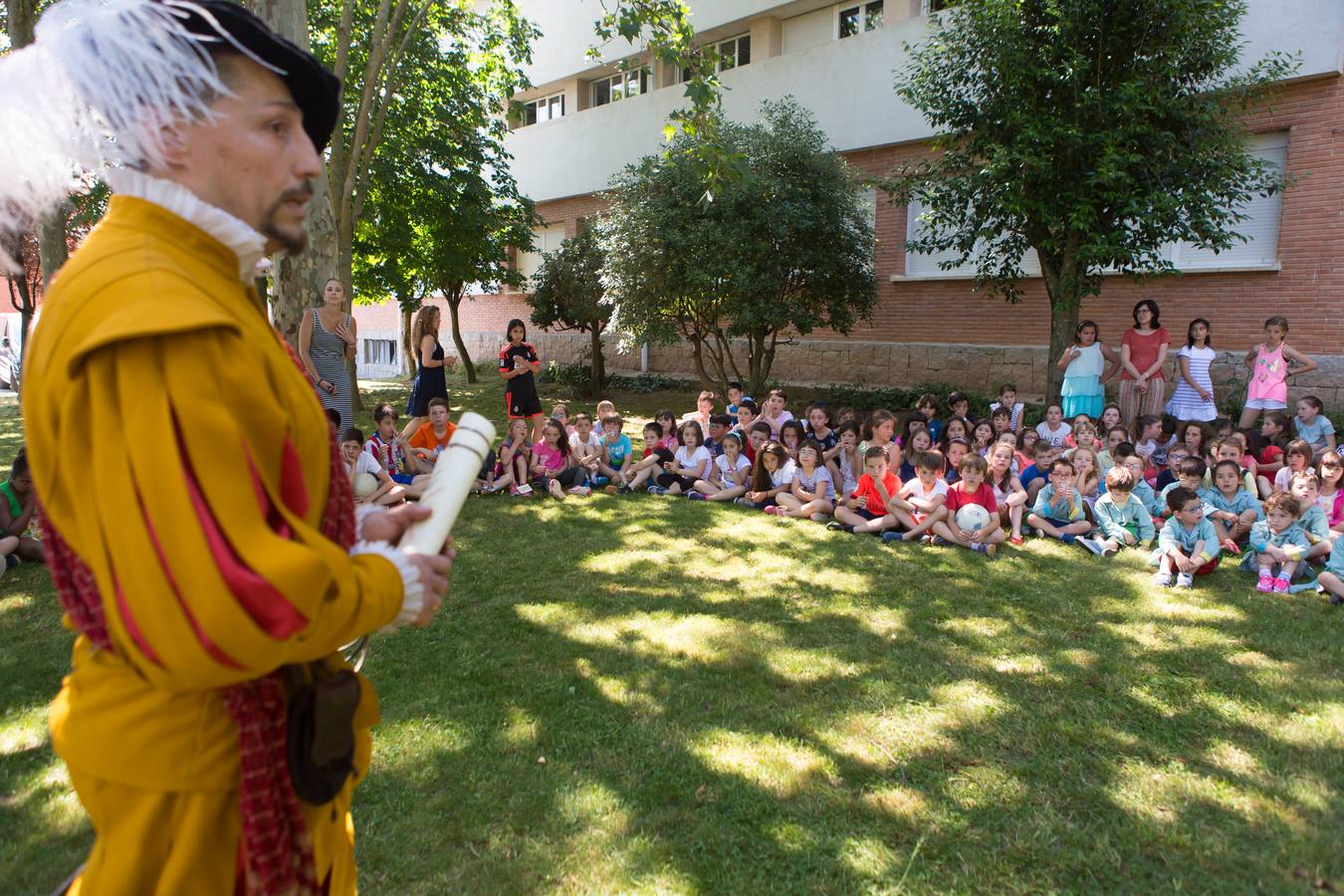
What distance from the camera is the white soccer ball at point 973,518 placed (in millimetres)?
6801

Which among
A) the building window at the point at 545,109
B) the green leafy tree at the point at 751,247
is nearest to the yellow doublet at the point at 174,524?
the green leafy tree at the point at 751,247

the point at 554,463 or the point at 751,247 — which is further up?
the point at 751,247

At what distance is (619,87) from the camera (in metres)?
21.5

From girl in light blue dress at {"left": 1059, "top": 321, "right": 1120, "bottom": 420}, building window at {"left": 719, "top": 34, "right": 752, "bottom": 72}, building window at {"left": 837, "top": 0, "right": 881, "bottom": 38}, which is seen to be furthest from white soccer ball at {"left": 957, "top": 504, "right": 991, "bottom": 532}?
building window at {"left": 719, "top": 34, "right": 752, "bottom": 72}

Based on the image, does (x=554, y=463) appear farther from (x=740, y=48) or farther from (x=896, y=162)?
(x=740, y=48)

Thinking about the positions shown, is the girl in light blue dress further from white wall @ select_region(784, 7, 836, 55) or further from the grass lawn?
white wall @ select_region(784, 7, 836, 55)

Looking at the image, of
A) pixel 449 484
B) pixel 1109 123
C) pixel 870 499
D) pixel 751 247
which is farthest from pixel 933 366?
pixel 449 484

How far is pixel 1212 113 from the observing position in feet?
31.7

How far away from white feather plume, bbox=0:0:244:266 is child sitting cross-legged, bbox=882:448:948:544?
6332mm

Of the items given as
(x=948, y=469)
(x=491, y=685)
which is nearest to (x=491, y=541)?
(x=491, y=685)

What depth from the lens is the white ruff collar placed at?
4.29 ft

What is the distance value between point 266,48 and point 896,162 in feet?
50.3

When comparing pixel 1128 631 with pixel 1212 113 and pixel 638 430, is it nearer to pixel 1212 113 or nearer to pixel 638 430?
pixel 1212 113

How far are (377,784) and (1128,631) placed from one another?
13.3 ft
